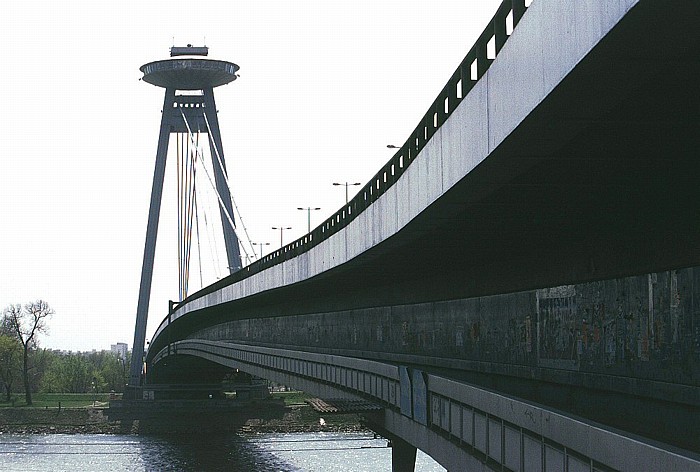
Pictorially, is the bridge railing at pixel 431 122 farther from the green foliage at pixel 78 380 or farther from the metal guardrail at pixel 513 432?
the green foliage at pixel 78 380

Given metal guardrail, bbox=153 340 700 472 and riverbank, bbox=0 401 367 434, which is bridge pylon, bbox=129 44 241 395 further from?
metal guardrail, bbox=153 340 700 472

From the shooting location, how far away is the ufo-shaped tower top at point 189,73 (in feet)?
243

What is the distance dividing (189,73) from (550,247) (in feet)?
191

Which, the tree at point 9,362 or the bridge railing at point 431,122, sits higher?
the bridge railing at point 431,122

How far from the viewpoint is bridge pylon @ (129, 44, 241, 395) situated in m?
69.2

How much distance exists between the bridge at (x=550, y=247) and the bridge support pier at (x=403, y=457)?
0.43 feet

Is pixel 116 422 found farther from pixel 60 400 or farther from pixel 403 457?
pixel 403 457

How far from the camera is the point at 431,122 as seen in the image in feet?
58.1

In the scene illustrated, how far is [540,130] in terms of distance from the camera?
1069 cm

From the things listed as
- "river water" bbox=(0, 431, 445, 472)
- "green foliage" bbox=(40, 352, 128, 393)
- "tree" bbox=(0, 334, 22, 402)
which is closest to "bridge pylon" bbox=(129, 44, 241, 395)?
"river water" bbox=(0, 431, 445, 472)

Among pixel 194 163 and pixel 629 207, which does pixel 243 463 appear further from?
pixel 629 207

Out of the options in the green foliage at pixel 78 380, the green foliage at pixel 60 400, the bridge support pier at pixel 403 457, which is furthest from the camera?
the green foliage at pixel 78 380

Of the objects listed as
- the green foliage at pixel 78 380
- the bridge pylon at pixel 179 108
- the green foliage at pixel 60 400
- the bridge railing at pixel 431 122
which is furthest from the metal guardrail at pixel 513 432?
the green foliage at pixel 78 380

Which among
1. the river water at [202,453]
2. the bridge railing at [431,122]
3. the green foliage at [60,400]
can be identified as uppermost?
the bridge railing at [431,122]
